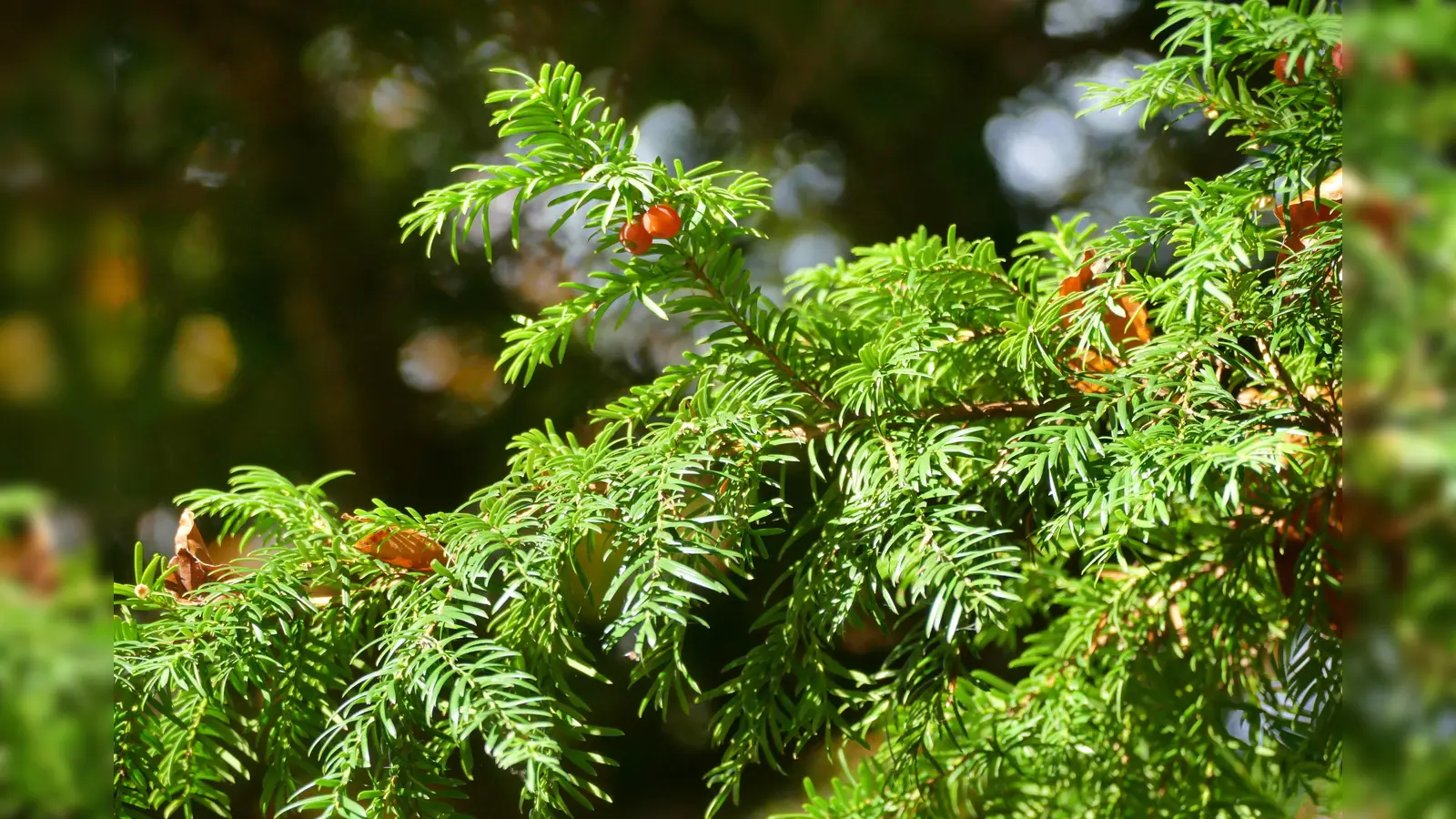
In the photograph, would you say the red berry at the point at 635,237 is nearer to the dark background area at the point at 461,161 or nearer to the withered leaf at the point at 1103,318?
the withered leaf at the point at 1103,318

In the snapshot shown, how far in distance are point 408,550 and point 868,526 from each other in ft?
0.42

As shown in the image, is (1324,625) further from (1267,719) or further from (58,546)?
(58,546)

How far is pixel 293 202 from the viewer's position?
0.95m

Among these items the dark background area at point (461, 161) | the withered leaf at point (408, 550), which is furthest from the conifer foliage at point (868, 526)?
the dark background area at point (461, 161)

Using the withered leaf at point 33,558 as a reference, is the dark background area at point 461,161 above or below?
above

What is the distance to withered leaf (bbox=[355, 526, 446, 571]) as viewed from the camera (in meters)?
0.28

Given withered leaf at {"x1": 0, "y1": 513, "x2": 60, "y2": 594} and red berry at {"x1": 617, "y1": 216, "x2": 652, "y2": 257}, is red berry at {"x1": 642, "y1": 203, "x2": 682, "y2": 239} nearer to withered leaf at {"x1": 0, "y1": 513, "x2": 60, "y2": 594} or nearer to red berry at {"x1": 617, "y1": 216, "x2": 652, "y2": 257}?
red berry at {"x1": 617, "y1": 216, "x2": 652, "y2": 257}

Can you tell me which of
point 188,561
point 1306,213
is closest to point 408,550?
point 188,561

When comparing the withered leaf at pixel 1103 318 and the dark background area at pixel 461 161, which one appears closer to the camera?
the withered leaf at pixel 1103 318

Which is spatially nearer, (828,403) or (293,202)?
(828,403)

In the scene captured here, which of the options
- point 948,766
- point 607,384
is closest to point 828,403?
point 948,766

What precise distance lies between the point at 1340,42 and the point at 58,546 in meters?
0.29

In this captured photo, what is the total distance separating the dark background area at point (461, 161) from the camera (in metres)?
0.91

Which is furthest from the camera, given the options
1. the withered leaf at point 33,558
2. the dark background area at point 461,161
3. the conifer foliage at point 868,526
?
the dark background area at point 461,161
